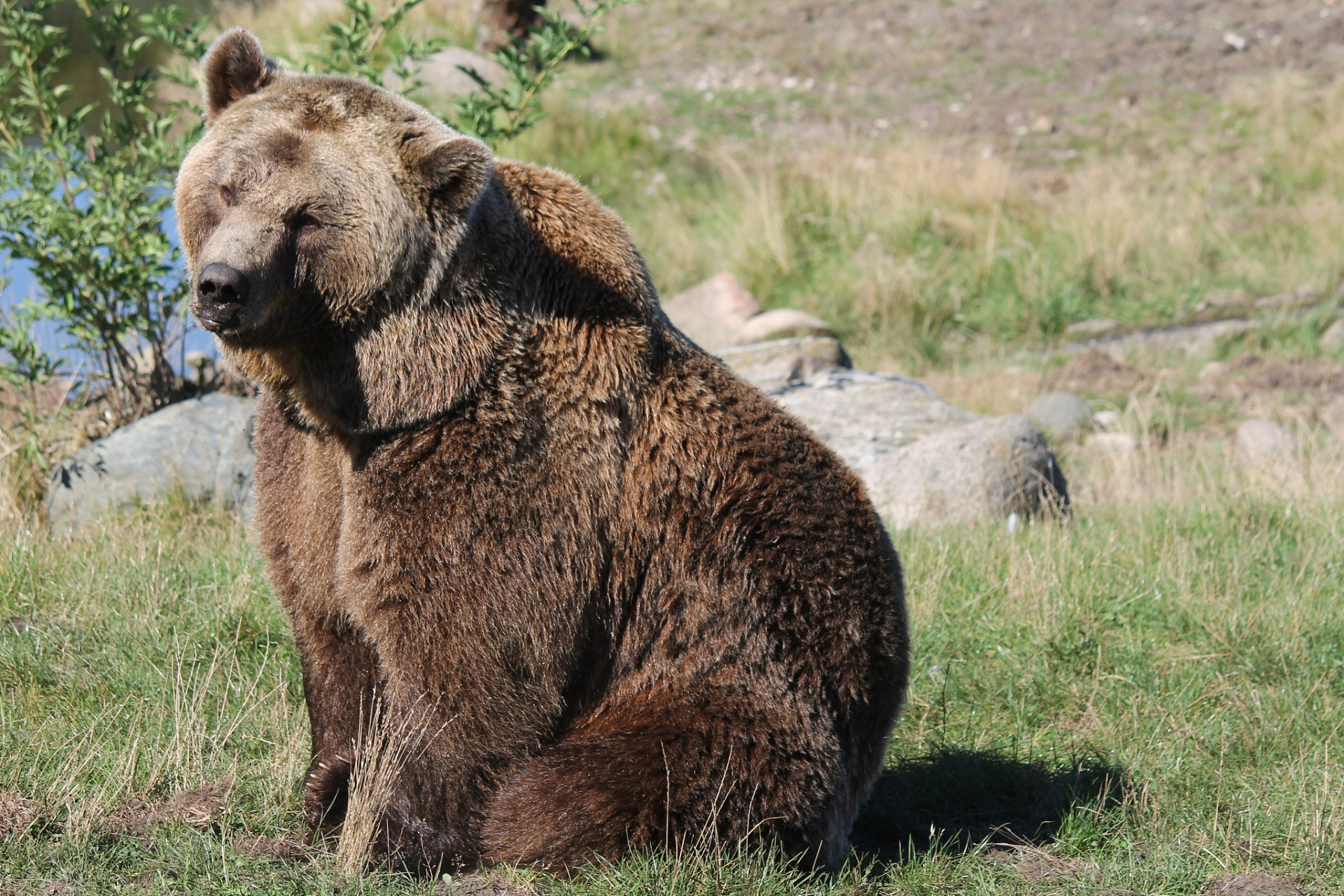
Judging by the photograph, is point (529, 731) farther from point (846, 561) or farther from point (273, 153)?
point (273, 153)

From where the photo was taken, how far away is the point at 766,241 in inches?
542

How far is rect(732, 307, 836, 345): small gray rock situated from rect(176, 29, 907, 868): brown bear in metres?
6.82

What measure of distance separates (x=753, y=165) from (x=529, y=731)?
42.7 ft

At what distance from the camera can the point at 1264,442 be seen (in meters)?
9.43

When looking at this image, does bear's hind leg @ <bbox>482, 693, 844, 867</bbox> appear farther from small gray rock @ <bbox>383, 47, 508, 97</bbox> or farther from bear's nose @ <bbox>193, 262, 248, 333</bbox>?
small gray rock @ <bbox>383, 47, 508, 97</bbox>

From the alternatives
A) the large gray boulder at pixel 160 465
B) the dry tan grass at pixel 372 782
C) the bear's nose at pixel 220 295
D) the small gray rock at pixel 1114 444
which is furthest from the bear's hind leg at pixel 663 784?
the small gray rock at pixel 1114 444

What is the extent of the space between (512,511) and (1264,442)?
7944 millimetres

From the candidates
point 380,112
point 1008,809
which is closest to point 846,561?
point 1008,809

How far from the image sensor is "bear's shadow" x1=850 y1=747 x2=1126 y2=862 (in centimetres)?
429

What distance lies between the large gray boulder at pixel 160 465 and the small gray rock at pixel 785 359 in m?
3.95

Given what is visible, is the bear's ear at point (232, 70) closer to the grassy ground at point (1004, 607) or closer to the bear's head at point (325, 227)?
the bear's head at point (325, 227)

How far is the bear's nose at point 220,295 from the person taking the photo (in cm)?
286

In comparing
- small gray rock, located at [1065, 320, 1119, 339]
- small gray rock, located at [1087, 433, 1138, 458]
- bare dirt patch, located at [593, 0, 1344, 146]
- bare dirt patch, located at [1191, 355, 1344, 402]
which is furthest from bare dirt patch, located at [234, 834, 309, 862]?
bare dirt patch, located at [593, 0, 1344, 146]

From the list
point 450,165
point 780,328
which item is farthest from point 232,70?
point 780,328
